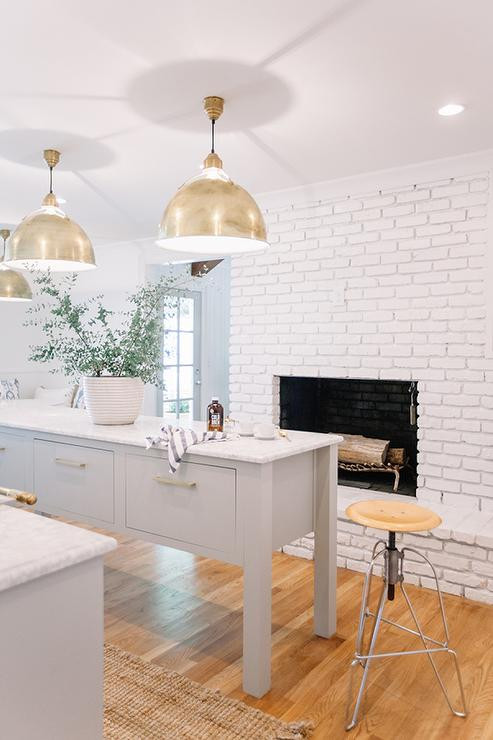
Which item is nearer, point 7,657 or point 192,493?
point 7,657

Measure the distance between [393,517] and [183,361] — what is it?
435 cm

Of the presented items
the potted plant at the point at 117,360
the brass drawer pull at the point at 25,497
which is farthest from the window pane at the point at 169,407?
the brass drawer pull at the point at 25,497

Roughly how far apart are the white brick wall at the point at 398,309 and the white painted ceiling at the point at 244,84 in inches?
12.5

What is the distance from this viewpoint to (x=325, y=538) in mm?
2502

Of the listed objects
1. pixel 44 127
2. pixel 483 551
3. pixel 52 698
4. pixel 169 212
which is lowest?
pixel 483 551

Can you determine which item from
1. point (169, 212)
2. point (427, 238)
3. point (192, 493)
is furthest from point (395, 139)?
point (192, 493)

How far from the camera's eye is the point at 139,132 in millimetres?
2859

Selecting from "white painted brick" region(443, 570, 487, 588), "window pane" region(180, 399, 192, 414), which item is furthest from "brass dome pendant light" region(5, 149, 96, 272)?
"window pane" region(180, 399, 192, 414)

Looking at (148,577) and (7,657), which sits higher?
(7,657)

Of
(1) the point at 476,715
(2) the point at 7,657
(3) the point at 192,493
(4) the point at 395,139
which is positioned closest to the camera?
(2) the point at 7,657

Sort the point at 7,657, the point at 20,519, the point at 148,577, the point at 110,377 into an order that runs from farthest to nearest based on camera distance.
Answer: the point at 148,577
the point at 110,377
the point at 20,519
the point at 7,657

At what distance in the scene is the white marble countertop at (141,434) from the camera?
213 cm

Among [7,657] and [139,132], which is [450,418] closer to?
[139,132]

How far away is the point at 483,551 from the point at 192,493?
1651mm
